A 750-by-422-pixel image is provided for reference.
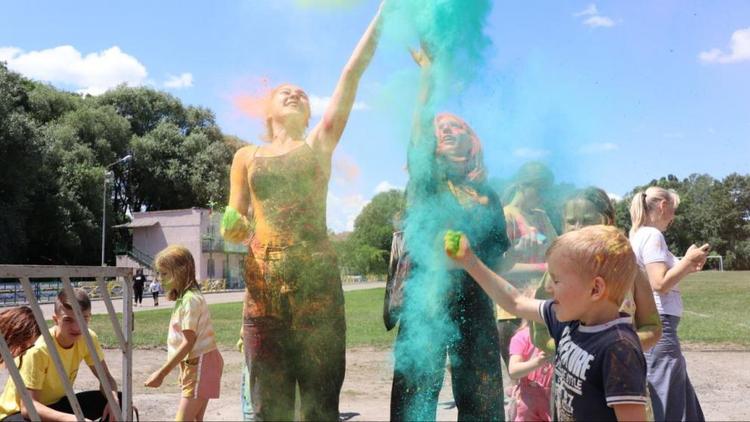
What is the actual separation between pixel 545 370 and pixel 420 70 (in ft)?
5.91

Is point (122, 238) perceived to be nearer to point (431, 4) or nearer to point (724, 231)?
point (724, 231)

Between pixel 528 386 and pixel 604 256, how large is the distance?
63.3 inches

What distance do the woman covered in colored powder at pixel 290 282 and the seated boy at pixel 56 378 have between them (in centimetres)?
150

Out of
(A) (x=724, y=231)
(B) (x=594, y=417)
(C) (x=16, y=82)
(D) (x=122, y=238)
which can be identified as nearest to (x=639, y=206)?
(B) (x=594, y=417)

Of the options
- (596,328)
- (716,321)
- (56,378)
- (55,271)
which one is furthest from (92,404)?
(716,321)

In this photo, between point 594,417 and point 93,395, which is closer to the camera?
point 594,417

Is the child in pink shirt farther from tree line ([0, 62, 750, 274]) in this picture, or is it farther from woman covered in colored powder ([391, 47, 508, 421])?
tree line ([0, 62, 750, 274])

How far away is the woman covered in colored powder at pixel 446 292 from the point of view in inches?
116

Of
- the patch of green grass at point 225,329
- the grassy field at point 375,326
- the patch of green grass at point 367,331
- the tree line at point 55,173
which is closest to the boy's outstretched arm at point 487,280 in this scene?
the grassy field at point 375,326

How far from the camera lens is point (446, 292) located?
2.96 metres

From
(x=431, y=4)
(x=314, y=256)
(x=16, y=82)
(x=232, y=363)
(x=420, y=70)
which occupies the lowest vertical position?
(x=232, y=363)

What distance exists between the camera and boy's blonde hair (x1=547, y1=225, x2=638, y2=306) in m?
2.21

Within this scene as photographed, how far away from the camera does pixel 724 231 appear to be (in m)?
30.6

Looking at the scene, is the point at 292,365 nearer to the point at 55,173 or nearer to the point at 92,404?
the point at 92,404
